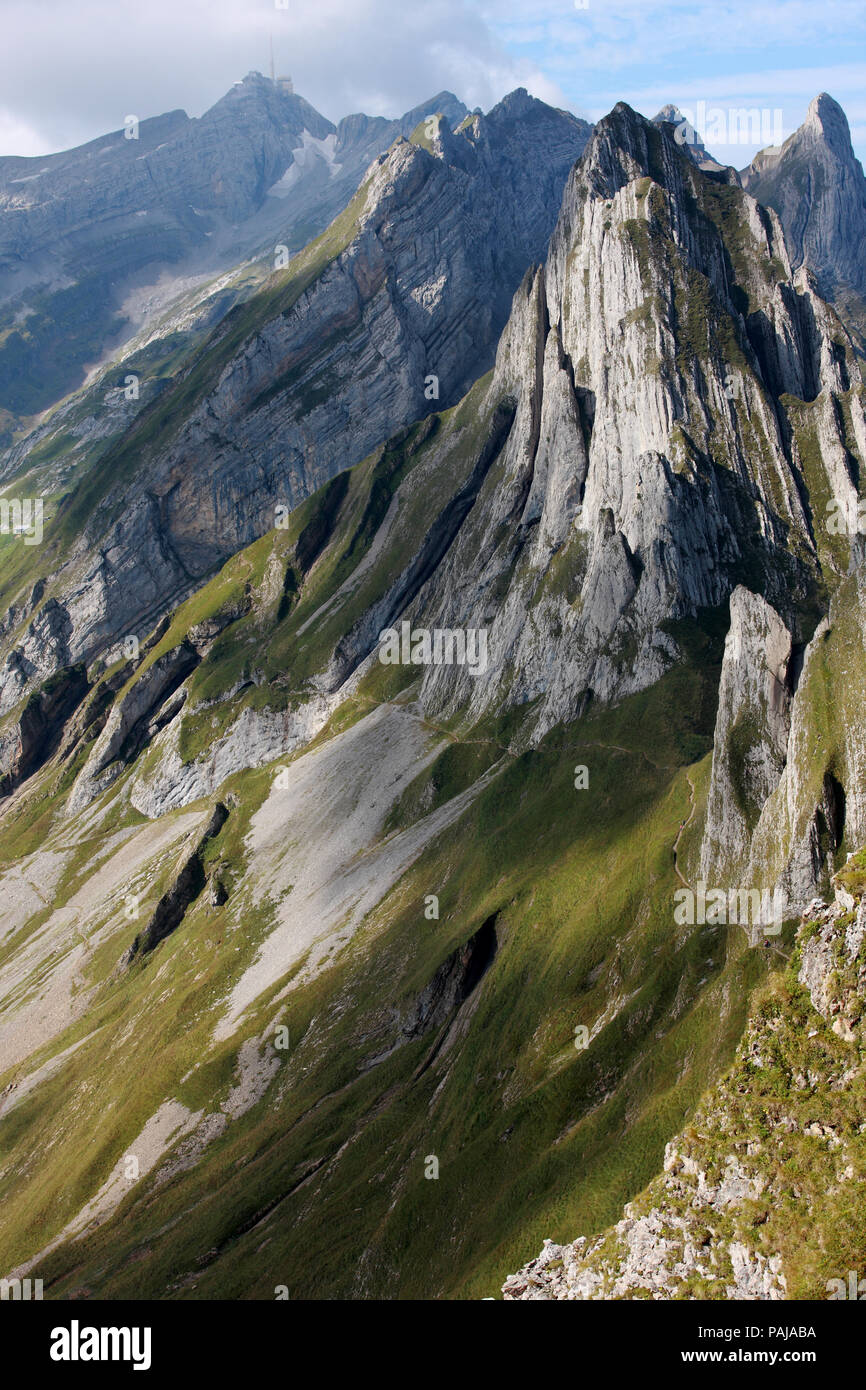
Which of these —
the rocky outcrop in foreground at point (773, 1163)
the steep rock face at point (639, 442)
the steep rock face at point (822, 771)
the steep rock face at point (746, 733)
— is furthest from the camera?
the steep rock face at point (639, 442)

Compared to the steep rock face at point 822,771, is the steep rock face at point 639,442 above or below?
above

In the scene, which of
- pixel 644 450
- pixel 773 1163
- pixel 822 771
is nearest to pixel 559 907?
pixel 822 771

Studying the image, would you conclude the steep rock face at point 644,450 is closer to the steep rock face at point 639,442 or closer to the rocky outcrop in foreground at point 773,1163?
the steep rock face at point 639,442

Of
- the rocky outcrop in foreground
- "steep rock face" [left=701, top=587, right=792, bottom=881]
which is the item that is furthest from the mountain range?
"steep rock face" [left=701, top=587, right=792, bottom=881]

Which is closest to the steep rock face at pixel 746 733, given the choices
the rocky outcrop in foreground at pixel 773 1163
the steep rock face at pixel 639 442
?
the rocky outcrop in foreground at pixel 773 1163

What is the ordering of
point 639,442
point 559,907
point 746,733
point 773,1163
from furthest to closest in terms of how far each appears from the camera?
point 639,442 → point 559,907 → point 746,733 → point 773,1163

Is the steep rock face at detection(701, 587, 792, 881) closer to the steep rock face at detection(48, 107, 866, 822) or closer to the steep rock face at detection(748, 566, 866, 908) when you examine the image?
the steep rock face at detection(748, 566, 866, 908)

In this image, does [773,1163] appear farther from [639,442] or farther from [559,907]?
[639,442]
